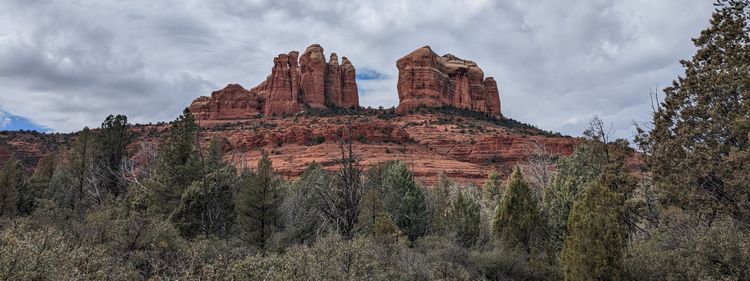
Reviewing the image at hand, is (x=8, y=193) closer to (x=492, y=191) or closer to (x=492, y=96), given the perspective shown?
(x=492, y=191)

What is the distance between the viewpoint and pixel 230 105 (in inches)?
4515

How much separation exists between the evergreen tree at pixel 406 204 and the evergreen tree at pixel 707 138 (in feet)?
45.7

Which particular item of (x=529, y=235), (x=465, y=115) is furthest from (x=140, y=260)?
(x=465, y=115)

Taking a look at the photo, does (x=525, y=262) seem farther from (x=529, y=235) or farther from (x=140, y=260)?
(x=140, y=260)

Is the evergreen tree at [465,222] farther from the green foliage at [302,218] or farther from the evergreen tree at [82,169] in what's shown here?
the evergreen tree at [82,169]

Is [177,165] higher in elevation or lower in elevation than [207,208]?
higher

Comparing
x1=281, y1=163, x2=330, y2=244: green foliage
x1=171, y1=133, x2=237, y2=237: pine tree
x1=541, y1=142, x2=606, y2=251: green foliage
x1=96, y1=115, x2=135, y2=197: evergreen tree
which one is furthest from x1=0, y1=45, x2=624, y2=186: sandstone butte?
x1=541, y1=142, x2=606, y2=251: green foliage

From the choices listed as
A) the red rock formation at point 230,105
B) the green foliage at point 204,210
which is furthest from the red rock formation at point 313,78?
the green foliage at point 204,210

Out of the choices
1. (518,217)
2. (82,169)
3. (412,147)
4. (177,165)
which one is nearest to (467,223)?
(518,217)

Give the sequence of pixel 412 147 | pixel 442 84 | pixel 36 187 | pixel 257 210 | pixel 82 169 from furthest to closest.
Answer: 1. pixel 442 84
2. pixel 412 147
3. pixel 36 187
4. pixel 82 169
5. pixel 257 210

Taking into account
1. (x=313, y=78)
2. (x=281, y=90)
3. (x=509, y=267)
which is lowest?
(x=509, y=267)

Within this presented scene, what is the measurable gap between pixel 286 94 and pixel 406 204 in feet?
280

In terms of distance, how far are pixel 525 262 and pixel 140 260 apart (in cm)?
1628

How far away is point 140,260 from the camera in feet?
51.8
